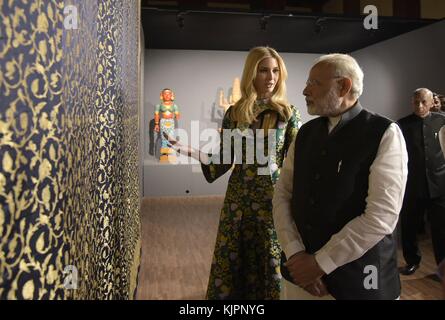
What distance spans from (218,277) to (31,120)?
158cm

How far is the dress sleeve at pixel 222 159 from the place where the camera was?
2.04 m

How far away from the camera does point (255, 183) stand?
1.93m

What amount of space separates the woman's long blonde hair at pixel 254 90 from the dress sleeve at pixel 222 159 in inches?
4.1

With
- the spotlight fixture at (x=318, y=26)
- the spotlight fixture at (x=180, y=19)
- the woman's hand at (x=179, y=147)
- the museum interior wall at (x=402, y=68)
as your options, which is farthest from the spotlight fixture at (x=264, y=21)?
the woman's hand at (x=179, y=147)

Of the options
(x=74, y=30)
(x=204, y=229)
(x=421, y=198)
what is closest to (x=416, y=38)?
(x=421, y=198)

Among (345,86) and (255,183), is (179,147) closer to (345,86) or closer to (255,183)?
(255,183)

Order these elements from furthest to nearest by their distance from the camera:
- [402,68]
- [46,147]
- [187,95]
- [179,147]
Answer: [187,95] < [402,68] < [179,147] < [46,147]

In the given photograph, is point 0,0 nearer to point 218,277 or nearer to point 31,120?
point 31,120

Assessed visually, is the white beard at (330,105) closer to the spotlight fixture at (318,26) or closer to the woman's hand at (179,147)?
the woman's hand at (179,147)

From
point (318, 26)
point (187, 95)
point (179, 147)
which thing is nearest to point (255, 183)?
point (179, 147)

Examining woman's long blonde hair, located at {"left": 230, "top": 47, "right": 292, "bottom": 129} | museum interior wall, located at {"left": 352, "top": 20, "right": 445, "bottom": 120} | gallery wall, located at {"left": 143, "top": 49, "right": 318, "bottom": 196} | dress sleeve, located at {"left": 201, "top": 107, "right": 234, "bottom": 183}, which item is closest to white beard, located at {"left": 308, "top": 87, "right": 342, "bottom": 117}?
woman's long blonde hair, located at {"left": 230, "top": 47, "right": 292, "bottom": 129}

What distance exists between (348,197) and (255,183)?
69 cm

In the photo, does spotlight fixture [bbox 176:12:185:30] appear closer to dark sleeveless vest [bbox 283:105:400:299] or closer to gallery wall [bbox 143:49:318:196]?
gallery wall [bbox 143:49:318:196]

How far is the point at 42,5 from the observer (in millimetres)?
619
